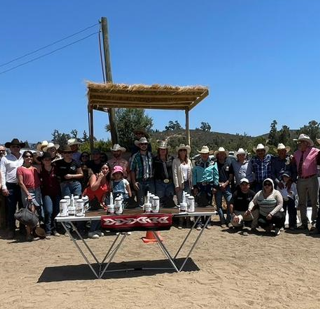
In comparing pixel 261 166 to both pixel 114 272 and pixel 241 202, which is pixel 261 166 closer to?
pixel 241 202

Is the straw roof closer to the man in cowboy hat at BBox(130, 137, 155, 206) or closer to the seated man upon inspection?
the man in cowboy hat at BBox(130, 137, 155, 206)

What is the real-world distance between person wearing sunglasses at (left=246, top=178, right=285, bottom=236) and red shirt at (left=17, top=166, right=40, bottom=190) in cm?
417

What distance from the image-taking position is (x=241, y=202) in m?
7.93

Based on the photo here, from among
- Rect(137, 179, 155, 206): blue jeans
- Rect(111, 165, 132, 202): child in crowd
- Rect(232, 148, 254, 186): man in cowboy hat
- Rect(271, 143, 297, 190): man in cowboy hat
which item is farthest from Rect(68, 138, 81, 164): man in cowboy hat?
Rect(271, 143, 297, 190): man in cowboy hat

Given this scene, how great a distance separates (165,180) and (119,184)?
3.64 feet

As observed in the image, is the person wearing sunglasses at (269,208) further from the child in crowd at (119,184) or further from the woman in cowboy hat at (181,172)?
the child in crowd at (119,184)

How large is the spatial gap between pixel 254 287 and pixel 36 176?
14.9 ft

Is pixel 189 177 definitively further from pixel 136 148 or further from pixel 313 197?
pixel 313 197

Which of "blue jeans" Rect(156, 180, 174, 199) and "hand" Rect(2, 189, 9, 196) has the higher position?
"hand" Rect(2, 189, 9, 196)

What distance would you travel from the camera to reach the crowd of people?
7.27 metres

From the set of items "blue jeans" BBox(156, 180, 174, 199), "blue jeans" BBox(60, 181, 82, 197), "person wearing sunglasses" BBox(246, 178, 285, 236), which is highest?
"blue jeans" BBox(60, 181, 82, 197)

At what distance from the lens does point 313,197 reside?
7637 mm

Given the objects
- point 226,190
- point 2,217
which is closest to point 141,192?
point 226,190

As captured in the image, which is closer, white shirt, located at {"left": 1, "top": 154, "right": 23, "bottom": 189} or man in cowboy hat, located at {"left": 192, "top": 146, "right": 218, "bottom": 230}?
white shirt, located at {"left": 1, "top": 154, "right": 23, "bottom": 189}
